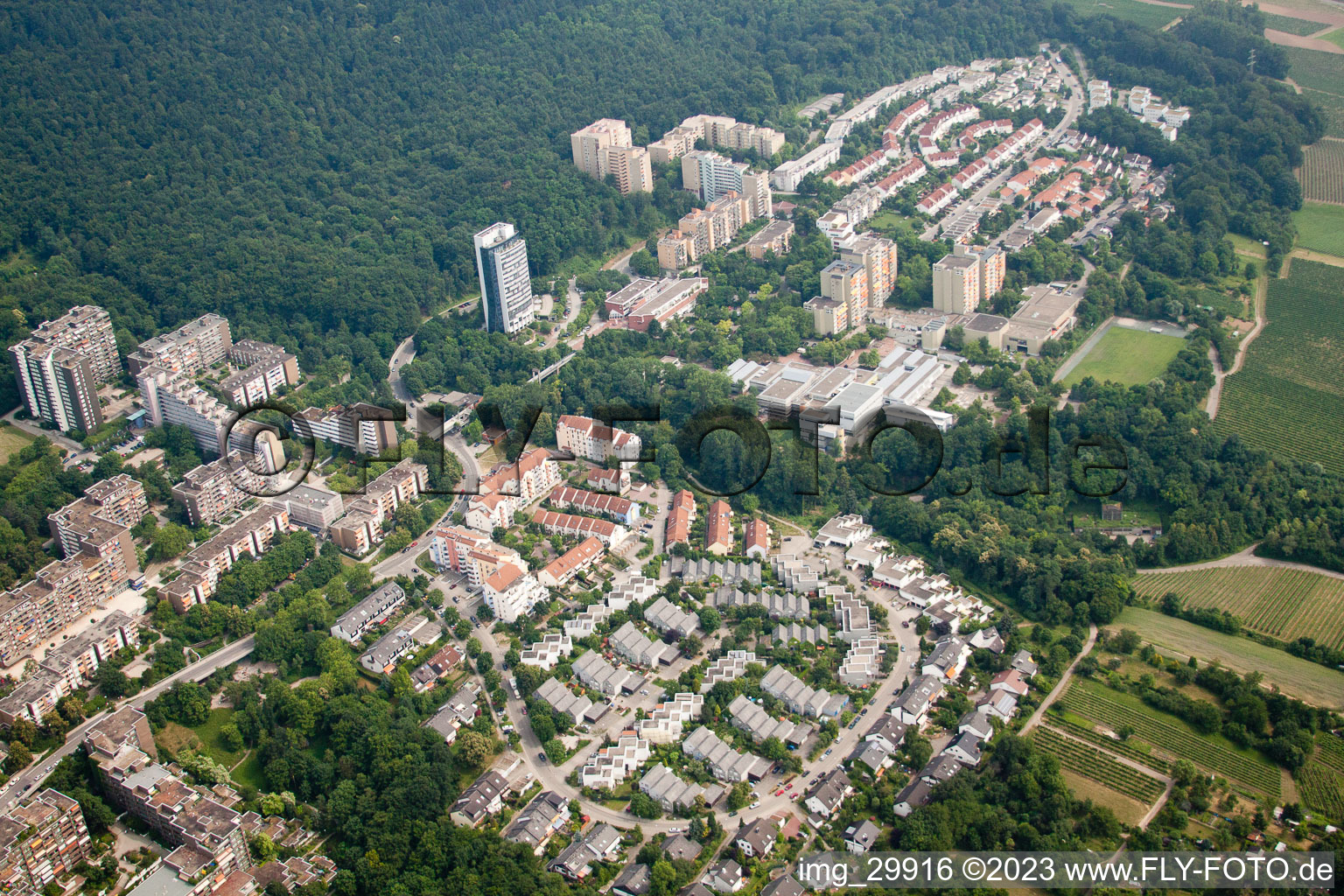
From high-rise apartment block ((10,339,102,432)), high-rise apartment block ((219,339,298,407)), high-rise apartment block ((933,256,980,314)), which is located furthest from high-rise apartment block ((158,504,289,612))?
high-rise apartment block ((933,256,980,314))

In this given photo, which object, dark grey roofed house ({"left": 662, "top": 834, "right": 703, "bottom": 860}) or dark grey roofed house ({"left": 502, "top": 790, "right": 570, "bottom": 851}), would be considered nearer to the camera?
dark grey roofed house ({"left": 662, "top": 834, "right": 703, "bottom": 860})

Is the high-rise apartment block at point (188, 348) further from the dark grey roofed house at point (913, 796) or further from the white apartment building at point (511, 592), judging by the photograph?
the dark grey roofed house at point (913, 796)

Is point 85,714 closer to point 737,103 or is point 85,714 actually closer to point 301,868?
point 301,868

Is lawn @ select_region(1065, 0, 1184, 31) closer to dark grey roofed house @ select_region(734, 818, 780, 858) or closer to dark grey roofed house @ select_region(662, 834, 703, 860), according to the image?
dark grey roofed house @ select_region(734, 818, 780, 858)

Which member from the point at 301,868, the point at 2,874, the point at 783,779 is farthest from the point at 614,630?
the point at 2,874

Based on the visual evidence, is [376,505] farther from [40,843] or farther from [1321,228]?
[1321,228]

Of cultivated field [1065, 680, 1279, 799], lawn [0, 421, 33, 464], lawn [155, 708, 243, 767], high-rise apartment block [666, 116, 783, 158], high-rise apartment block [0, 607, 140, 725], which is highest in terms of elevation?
high-rise apartment block [666, 116, 783, 158]
